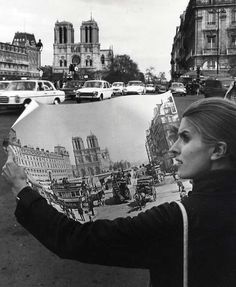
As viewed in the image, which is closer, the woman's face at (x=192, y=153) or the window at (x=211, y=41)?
the woman's face at (x=192, y=153)

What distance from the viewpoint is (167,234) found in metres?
1.13

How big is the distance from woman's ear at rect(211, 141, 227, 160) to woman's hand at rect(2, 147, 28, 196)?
50 cm

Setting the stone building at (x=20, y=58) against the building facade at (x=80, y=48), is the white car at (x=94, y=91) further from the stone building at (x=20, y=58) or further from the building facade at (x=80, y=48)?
the building facade at (x=80, y=48)

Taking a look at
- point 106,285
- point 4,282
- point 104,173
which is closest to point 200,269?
point 104,173

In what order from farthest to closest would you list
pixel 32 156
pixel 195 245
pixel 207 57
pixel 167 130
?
1. pixel 207 57
2. pixel 167 130
3. pixel 32 156
4. pixel 195 245

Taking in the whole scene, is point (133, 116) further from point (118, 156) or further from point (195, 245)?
point (195, 245)

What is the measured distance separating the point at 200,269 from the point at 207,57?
212ft

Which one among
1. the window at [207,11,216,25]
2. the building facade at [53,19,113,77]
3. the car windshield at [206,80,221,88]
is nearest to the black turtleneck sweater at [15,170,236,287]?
the car windshield at [206,80,221,88]

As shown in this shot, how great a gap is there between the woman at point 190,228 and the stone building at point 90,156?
331 millimetres

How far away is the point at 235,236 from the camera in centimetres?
117

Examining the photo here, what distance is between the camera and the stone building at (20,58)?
111012 mm

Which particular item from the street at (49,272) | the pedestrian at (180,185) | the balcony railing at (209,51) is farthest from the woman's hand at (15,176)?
the balcony railing at (209,51)

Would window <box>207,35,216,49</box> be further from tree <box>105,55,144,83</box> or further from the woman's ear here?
the woman's ear

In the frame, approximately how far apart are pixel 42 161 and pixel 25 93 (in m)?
17.1
